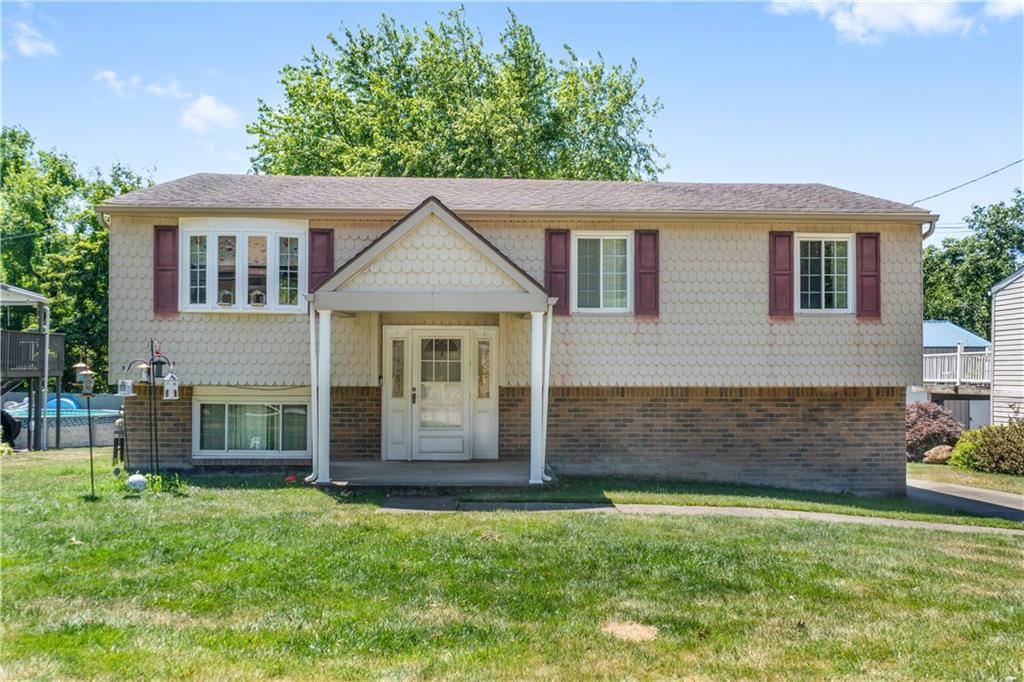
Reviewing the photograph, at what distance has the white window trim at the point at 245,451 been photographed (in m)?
13.2

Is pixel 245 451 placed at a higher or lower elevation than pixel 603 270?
lower

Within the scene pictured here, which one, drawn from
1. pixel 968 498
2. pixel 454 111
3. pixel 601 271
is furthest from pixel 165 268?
pixel 454 111

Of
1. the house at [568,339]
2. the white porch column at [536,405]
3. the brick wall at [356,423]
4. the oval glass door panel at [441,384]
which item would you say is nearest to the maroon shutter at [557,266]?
the house at [568,339]

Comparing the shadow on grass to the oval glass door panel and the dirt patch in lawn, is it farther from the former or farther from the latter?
the dirt patch in lawn

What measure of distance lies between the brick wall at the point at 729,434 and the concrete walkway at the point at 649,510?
105 inches

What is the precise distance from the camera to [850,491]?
44.4 feet

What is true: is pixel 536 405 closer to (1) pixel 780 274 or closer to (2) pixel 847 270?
(1) pixel 780 274

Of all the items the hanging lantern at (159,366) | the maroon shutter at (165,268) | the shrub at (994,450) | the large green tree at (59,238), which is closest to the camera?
the hanging lantern at (159,366)

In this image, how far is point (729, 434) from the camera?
1341cm

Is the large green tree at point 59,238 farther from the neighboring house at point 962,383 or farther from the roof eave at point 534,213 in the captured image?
the neighboring house at point 962,383

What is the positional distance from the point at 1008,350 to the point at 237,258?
70.5 feet

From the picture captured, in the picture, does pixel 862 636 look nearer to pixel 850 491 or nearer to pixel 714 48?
pixel 850 491

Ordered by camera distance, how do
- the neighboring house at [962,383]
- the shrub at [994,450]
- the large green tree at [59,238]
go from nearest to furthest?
the shrub at [994,450]
the neighboring house at [962,383]
the large green tree at [59,238]

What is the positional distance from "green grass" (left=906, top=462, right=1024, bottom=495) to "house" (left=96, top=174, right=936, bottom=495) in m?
4.42
